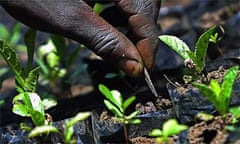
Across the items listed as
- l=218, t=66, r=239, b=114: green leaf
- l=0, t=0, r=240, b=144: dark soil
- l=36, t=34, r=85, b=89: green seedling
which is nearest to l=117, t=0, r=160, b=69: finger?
l=0, t=0, r=240, b=144: dark soil

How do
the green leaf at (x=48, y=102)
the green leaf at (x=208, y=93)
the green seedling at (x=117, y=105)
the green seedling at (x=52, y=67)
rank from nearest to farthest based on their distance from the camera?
the green leaf at (x=208, y=93) → the green seedling at (x=117, y=105) → the green leaf at (x=48, y=102) → the green seedling at (x=52, y=67)

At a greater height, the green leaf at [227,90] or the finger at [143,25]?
the finger at [143,25]

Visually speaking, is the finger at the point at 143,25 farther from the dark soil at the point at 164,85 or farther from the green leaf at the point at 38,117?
the green leaf at the point at 38,117

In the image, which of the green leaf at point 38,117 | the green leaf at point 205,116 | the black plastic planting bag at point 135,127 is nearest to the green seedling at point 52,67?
the black plastic planting bag at point 135,127

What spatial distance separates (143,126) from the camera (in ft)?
5.77

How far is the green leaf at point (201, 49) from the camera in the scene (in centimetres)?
164

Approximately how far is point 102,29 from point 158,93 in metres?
0.37

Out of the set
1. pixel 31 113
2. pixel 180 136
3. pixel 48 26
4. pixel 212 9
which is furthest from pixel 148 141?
pixel 212 9

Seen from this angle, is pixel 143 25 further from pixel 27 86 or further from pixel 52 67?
pixel 52 67

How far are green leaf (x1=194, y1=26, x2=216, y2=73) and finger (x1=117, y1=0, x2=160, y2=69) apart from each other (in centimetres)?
23

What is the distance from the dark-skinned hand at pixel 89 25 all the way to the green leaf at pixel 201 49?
0.77 feet

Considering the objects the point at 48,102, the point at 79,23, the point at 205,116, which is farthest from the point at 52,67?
the point at 205,116

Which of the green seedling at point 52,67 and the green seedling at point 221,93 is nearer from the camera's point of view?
the green seedling at point 221,93

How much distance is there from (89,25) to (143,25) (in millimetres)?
200
